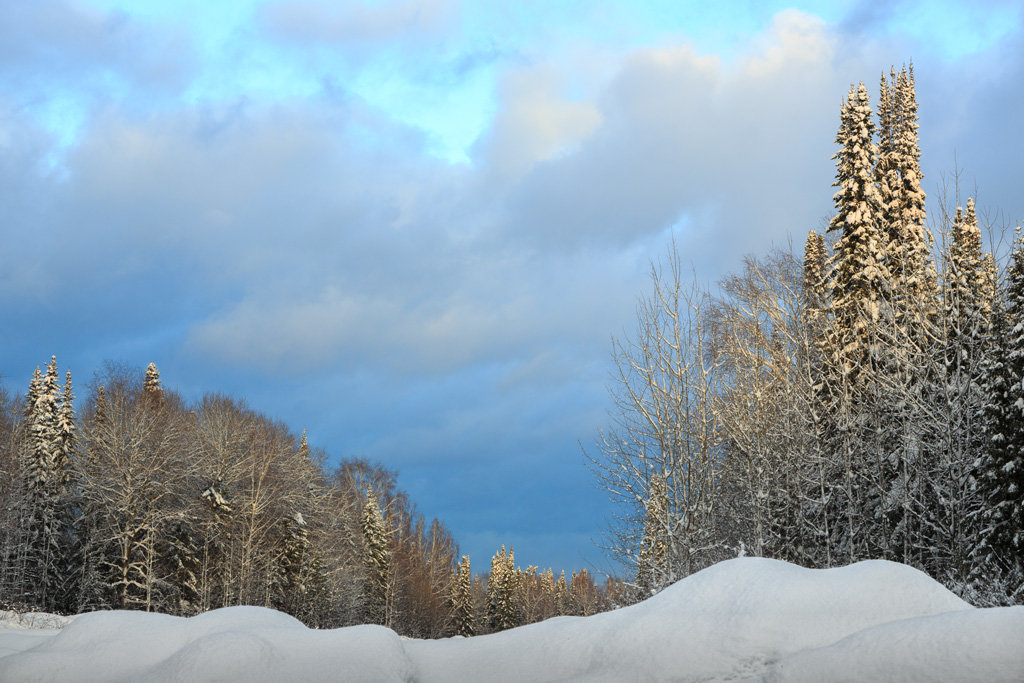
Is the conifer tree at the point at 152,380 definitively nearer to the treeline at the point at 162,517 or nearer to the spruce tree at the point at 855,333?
the treeline at the point at 162,517

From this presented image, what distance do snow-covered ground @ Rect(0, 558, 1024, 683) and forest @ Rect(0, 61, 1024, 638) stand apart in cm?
903

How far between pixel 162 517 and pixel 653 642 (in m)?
34.3

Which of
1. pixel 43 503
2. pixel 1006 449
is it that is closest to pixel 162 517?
pixel 43 503

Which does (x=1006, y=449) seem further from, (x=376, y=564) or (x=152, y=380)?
(x=152, y=380)

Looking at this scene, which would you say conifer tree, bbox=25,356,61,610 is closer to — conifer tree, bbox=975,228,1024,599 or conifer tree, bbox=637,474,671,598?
conifer tree, bbox=637,474,671,598

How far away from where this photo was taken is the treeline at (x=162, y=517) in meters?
37.2

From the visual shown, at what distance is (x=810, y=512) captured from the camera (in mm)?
27906

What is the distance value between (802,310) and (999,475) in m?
7.75

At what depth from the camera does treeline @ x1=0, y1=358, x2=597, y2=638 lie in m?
37.2

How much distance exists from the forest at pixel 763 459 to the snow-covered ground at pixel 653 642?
9.03 metres

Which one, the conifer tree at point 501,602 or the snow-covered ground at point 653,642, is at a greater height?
the conifer tree at point 501,602

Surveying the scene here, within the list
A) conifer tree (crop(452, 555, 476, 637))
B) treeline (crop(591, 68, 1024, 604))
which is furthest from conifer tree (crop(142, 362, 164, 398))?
treeline (crop(591, 68, 1024, 604))

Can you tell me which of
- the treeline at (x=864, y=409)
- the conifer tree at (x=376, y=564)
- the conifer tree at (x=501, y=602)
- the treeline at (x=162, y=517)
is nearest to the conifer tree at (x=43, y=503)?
the treeline at (x=162, y=517)

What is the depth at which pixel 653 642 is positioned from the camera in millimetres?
6926
